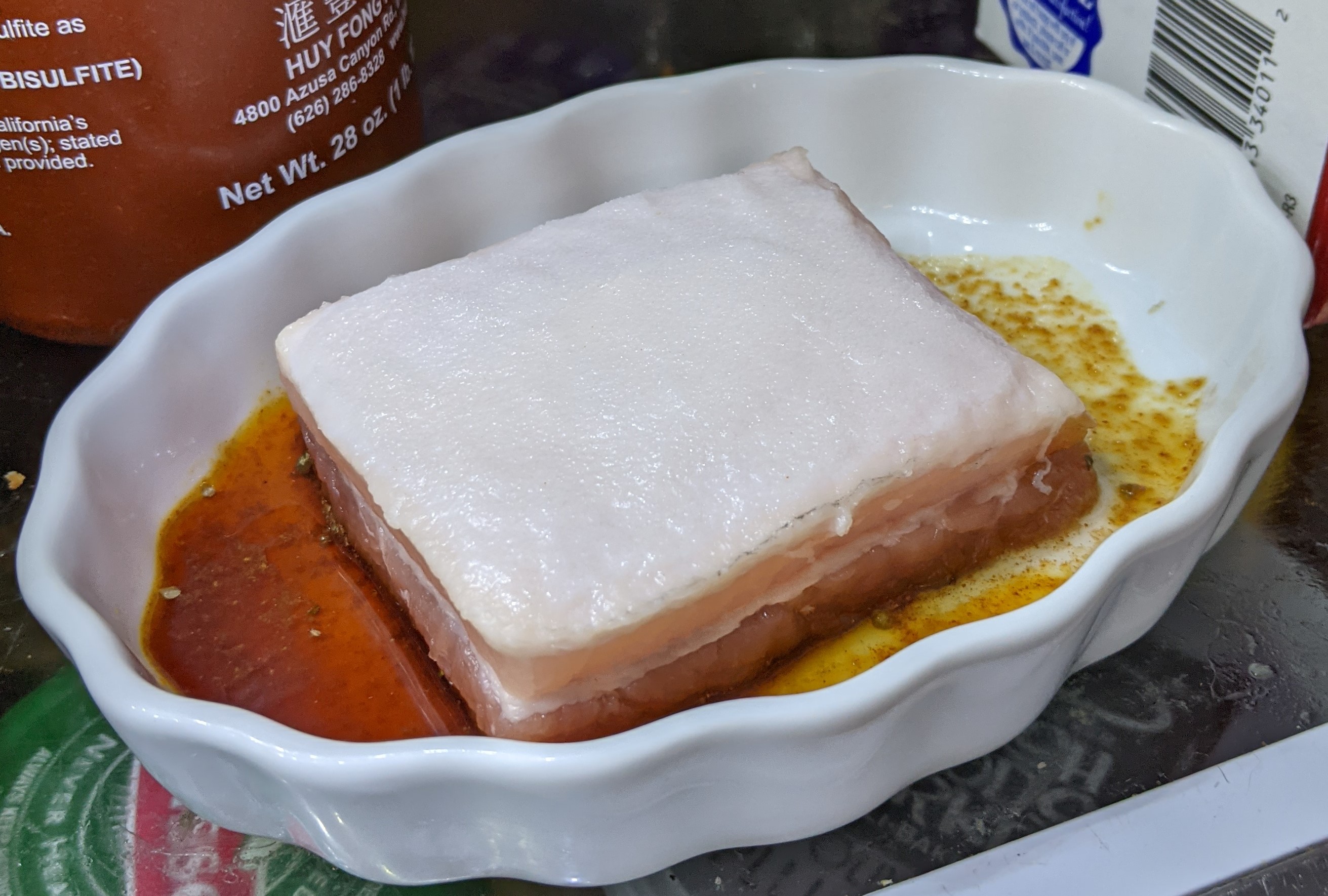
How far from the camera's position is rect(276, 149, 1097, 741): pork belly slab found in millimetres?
644

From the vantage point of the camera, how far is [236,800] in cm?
62

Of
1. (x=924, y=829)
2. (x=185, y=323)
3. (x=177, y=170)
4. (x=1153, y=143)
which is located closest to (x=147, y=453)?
(x=185, y=323)

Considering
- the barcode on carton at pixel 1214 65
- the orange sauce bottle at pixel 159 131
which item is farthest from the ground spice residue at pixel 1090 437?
the orange sauce bottle at pixel 159 131

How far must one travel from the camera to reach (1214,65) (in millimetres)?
921

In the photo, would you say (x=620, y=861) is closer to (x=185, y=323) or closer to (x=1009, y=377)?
(x=1009, y=377)

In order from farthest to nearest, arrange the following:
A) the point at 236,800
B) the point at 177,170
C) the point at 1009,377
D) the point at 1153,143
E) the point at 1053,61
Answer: the point at 1053,61 → the point at 1153,143 → the point at 177,170 → the point at 1009,377 → the point at 236,800

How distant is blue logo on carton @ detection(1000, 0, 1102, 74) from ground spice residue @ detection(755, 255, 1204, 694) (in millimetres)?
186

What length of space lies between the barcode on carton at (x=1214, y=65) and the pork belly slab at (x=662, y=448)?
1.02 feet

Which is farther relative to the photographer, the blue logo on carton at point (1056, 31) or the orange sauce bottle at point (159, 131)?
the blue logo on carton at point (1056, 31)

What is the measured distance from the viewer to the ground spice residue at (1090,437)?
76 cm

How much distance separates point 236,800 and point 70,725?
0.20 metres

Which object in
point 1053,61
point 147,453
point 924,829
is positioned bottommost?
point 924,829

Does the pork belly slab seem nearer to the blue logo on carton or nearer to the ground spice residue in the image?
the ground spice residue

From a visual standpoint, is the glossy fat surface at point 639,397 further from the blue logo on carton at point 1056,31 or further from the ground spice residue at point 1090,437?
the blue logo on carton at point 1056,31
